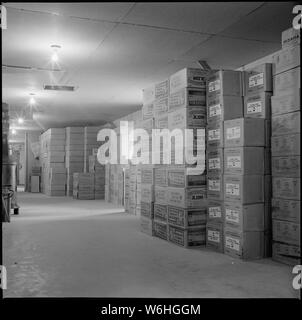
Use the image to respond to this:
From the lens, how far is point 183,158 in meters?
4.90

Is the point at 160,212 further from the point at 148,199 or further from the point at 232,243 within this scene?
the point at 232,243

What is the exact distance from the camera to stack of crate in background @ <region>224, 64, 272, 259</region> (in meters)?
4.18

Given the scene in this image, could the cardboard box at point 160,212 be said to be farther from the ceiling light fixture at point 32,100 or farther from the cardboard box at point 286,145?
the ceiling light fixture at point 32,100

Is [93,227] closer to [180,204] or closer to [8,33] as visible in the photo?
[180,204]

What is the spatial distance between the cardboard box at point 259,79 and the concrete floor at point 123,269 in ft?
6.42

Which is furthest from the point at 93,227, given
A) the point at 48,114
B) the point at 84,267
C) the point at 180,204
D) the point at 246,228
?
the point at 48,114

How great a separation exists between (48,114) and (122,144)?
285cm

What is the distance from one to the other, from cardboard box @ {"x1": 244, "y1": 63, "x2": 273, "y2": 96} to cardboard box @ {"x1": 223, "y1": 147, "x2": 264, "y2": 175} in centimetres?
72

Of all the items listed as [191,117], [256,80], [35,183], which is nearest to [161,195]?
[191,117]

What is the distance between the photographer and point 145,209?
19.4 ft

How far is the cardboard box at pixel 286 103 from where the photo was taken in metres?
3.92

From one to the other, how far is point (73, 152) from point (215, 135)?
30.8 ft
